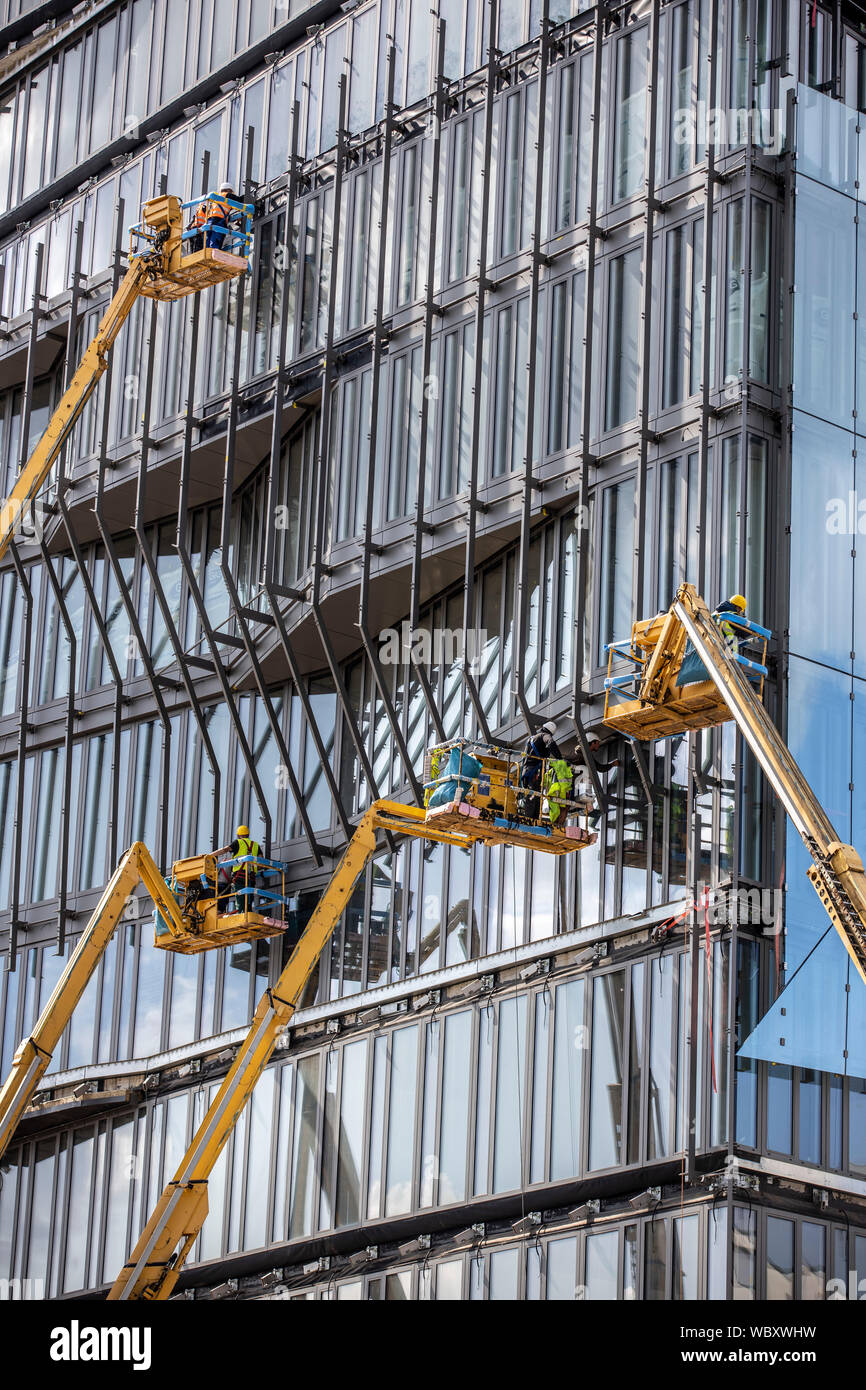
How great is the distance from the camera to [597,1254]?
43094mm

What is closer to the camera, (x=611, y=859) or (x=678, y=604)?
(x=678, y=604)

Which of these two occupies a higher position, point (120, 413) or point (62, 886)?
point (120, 413)

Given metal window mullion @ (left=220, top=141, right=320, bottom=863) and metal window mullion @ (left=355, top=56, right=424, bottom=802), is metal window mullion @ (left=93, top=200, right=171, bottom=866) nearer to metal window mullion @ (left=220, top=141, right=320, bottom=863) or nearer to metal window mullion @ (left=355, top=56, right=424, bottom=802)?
metal window mullion @ (left=220, top=141, right=320, bottom=863)

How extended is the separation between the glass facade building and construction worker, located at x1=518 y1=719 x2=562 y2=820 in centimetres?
245

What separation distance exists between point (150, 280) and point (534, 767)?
61.0 feet

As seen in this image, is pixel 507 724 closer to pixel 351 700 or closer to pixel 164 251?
pixel 351 700

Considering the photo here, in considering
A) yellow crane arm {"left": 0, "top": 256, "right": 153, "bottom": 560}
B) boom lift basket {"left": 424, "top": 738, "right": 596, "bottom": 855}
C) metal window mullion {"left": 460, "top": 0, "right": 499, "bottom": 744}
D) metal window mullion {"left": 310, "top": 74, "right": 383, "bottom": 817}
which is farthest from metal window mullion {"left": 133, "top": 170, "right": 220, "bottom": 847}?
boom lift basket {"left": 424, "top": 738, "right": 596, "bottom": 855}

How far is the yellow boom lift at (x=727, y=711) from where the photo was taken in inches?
1148

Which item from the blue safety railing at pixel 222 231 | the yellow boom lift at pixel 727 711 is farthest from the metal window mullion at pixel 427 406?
the yellow boom lift at pixel 727 711

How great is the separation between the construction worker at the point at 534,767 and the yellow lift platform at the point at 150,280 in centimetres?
1607

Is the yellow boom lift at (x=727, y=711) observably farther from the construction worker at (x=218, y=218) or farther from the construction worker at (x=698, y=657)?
the construction worker at (x=218, y=218)
